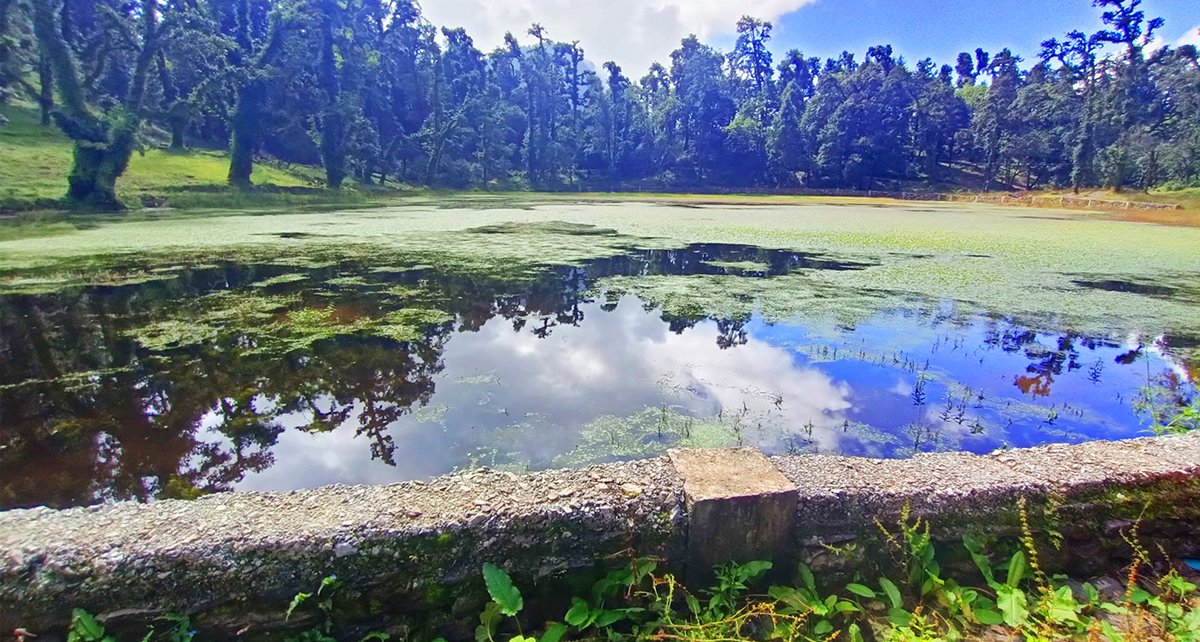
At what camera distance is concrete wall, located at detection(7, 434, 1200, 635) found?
60.4 inches

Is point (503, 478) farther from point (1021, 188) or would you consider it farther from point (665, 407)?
point (1021, 188)

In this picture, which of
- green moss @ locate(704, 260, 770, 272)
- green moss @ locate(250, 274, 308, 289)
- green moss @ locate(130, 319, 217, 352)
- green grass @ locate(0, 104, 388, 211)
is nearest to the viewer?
green moss @ locate(130, 319, 217, 352)

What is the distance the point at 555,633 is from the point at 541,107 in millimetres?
46417

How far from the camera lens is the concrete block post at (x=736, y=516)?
1.81 meters

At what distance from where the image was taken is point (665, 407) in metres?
4.09

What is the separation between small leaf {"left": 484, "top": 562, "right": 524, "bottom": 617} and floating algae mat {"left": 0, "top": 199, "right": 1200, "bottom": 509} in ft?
5.36

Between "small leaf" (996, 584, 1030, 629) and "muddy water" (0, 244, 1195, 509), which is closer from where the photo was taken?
"small leaf" (996, 584, 1030, 629)

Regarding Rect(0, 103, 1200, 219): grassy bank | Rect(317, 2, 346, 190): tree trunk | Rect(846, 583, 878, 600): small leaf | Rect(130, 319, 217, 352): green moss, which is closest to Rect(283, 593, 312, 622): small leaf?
Rect(846, 583, 878, 600): small leaf

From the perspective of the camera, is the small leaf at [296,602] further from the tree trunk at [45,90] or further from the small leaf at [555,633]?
the tree trunk at [45,90]

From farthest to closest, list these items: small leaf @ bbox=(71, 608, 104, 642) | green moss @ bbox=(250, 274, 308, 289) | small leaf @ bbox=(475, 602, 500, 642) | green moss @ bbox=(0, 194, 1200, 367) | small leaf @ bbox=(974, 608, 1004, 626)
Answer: green moss @ bbox=(250, 274, 308, 289)
green moss @ bbox=(0, 194, 1200, 367)
small leaf @ bbox=(974, 608, 1004, 626)
small leaf @ bbox=(475, 602, 500, 642)
small leaf @ bbox=(71, 608, 104, 642)

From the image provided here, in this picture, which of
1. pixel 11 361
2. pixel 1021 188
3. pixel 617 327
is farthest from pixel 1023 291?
pixel 1021 188

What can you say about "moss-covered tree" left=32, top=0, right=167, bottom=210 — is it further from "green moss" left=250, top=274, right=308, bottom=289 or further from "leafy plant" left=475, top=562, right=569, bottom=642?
"leafy plant" left=475, top=562, right=569, bottom=642

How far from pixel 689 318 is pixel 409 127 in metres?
37.8

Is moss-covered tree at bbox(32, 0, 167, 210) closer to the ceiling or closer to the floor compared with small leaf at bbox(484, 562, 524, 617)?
closer to the ceiling
